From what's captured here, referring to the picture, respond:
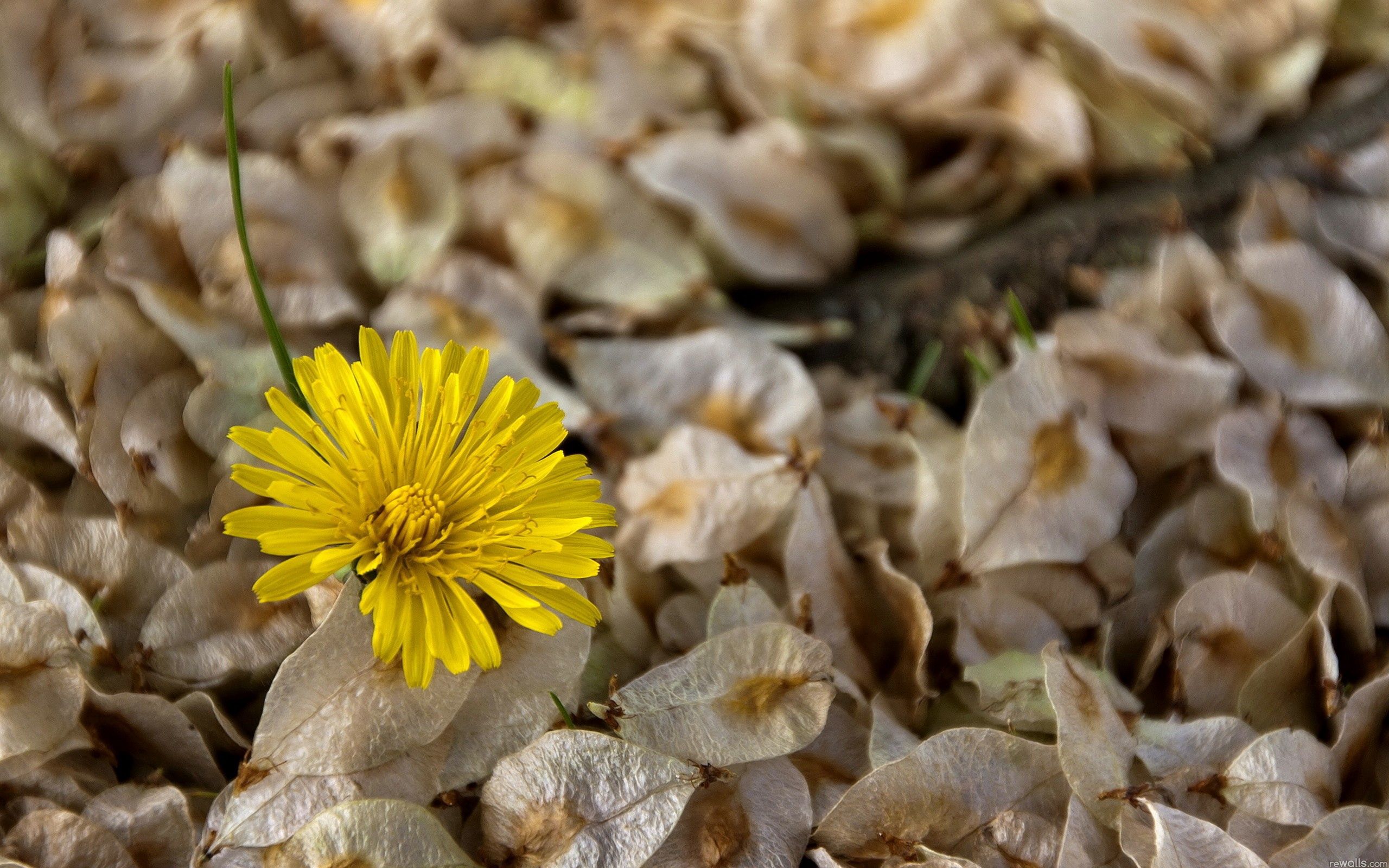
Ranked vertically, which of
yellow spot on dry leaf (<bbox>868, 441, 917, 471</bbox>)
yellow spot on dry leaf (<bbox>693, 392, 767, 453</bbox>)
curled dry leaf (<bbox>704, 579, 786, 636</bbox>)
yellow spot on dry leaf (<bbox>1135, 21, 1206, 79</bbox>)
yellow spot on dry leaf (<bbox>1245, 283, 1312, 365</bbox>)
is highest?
yellow spot on dry leaf (<bbox>1135, 21, 1206, 79</bbox>)

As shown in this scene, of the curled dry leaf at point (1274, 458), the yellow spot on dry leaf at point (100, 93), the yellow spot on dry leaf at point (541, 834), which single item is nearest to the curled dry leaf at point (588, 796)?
the yellow spot on dry leaf at point (541, 834)

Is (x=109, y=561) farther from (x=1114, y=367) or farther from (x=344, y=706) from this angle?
(x=1114, y=367)

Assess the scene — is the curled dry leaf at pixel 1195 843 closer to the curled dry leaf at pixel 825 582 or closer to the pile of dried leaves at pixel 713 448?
the pile of dried leaves at pixel 713 448

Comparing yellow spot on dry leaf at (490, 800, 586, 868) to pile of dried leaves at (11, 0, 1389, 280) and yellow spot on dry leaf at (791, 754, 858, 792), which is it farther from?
pile of dried leaves at (11, 0, 1389, 280)

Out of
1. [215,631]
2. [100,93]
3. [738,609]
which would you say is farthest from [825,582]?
[100,93]

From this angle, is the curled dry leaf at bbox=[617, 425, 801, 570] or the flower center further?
the curled dry leaf at bbox=[617, 425, 801, 570]

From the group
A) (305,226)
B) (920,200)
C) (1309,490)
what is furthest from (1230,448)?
(305,226)

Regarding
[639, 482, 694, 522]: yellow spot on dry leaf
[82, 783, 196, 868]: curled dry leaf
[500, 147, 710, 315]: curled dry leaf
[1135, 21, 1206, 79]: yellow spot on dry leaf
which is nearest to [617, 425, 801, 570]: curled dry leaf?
[639, 482, 694, 522]: yellow spot on dry leaf
